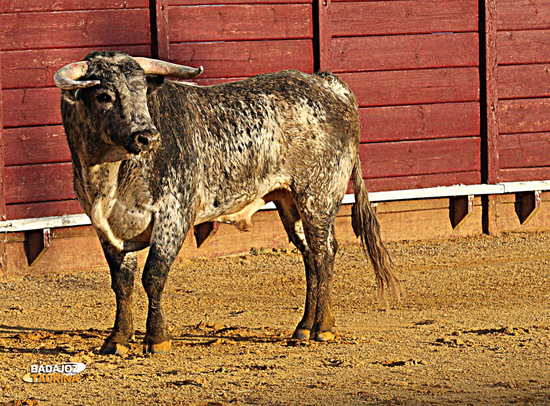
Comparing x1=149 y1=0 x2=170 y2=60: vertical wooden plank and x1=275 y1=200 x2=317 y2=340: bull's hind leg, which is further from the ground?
x1=149 y1=0 x2=170 y2=60: vertical wooden plank

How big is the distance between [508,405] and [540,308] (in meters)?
2.62

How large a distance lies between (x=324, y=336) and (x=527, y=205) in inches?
196

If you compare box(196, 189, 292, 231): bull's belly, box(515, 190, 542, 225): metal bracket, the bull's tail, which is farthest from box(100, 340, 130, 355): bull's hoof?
box(515, 190, 542, 225): metal bracket

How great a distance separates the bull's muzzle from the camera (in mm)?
5297

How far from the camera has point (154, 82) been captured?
5758 millimetres

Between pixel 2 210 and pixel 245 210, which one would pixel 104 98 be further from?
pixel 2 210

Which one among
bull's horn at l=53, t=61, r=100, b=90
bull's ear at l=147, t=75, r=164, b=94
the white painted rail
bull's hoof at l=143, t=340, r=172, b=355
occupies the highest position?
bull's horn at l=53, t=61, r=100, b=90

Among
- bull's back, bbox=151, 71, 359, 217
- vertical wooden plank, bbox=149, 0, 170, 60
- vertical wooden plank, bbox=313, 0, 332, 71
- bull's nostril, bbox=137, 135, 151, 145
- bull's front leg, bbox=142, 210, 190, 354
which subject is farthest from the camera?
vertical wooden plank, bbox=313, 0, 332, 71

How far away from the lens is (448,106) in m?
10.2

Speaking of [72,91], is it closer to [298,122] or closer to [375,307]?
[298,122]

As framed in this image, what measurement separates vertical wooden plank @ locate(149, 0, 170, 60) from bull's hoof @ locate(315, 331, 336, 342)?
3859 millimetres

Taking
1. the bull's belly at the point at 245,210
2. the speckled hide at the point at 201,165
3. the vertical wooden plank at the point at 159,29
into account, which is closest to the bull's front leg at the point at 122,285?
the speckled hide at the point at 201,165

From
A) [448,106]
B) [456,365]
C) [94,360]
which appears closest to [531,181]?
[448,106]

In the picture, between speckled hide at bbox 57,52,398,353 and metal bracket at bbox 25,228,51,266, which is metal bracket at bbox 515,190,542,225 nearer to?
speckled hide at bbox 57,52,398,353
